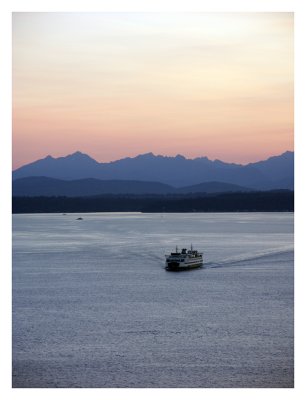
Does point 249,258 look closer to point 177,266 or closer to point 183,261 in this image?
point 183,261

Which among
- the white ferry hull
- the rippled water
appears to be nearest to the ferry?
the white ferry hull

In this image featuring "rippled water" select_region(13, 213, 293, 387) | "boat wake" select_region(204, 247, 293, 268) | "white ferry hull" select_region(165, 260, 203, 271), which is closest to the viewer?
"rippled water" select_region(13, 213, 293, 387)

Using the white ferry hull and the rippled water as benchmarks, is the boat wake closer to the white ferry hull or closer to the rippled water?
the rippled water

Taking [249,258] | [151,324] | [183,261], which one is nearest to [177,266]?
[183,261]

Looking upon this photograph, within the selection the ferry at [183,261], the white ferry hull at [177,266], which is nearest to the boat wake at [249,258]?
the ferry at [183,261]
